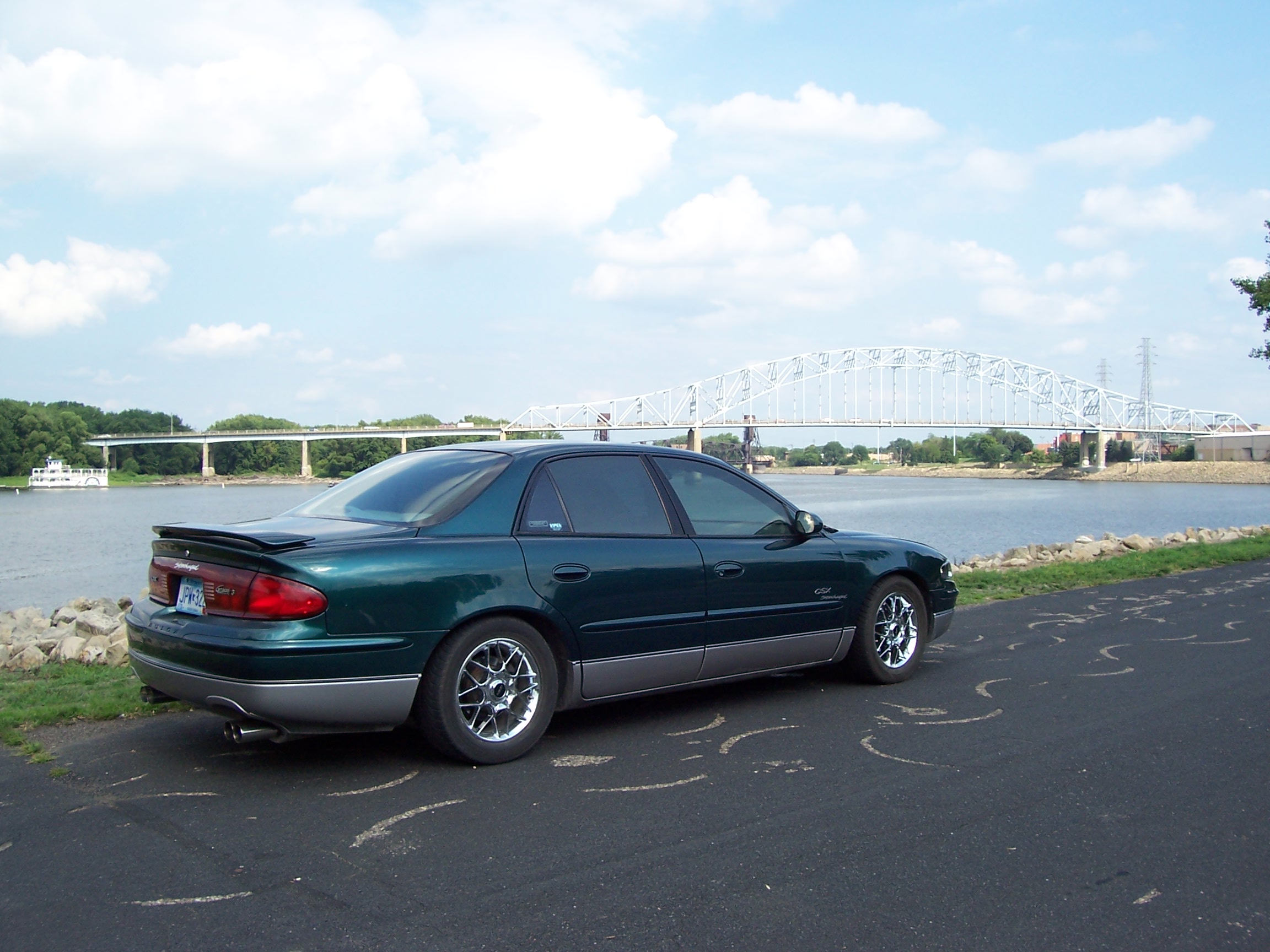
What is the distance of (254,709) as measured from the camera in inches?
159

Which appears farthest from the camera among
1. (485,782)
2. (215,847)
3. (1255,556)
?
(1255,556)

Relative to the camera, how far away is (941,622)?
269 inches

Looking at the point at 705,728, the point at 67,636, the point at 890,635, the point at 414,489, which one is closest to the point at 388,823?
the point at 414,489

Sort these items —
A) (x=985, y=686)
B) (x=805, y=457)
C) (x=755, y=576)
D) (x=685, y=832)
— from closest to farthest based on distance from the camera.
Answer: (x=685, y=832) → (x=755, y=576) → (x=985, y=686) → (x=805, y=457)

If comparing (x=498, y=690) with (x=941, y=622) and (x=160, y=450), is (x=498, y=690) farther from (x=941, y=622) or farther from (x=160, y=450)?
(x=160, y=450)

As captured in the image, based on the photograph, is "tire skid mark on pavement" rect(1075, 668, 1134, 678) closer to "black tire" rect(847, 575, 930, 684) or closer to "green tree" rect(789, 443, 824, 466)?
"black tire" rect(847, 575, 930, 684)

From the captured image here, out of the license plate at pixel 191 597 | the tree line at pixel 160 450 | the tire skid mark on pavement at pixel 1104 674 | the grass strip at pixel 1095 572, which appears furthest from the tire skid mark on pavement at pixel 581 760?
the tree line at pixel 160 450

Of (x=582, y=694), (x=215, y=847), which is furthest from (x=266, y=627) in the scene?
(x=582, y=694)

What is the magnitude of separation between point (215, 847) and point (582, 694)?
6.09 feet

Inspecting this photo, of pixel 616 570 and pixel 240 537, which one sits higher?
pixel 240 537

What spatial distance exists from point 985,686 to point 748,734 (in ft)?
6.67

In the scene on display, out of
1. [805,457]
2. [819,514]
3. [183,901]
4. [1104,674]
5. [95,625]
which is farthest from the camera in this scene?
[805,457]

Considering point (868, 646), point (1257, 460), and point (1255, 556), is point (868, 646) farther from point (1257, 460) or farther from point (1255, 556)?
point (1257, 460)

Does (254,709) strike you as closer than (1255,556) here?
Yes
